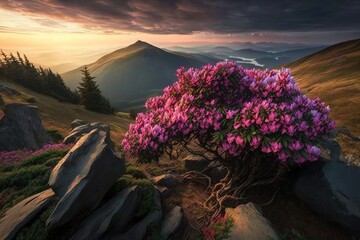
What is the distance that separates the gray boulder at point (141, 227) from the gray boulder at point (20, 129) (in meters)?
15.9

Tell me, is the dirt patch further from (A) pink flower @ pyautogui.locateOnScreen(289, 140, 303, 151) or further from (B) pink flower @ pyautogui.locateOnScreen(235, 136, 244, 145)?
(B) pink flower @ pyautogui.locateOnScreen(235, 136, 244, 145)

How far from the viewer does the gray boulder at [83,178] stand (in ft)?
22.5

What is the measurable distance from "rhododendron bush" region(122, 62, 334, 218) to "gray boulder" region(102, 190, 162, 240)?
197 centimetres

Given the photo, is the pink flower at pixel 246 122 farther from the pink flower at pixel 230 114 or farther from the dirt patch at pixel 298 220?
the dirt patch at pixel 298 220

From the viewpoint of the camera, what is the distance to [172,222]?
28.0 ft

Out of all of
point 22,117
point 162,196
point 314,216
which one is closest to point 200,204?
point 162,196

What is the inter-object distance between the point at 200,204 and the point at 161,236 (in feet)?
9.14

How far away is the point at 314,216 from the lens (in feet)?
29.9

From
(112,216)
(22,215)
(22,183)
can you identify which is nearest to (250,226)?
(112,216)

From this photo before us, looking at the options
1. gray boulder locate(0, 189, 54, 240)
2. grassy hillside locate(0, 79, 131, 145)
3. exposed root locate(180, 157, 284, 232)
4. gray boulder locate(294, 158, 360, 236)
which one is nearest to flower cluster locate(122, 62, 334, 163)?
gray boulder locate(294, 158, 360, 236)

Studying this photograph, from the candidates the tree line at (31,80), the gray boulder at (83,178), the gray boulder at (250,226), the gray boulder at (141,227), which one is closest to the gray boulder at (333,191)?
the gray boulder at (250,226)

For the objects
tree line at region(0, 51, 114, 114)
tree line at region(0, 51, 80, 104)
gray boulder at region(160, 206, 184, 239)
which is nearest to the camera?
gray boulder at region(160, 206, 184, 239)

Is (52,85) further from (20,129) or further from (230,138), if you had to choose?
(230,138)

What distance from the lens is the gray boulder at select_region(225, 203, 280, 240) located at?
7181 mm
